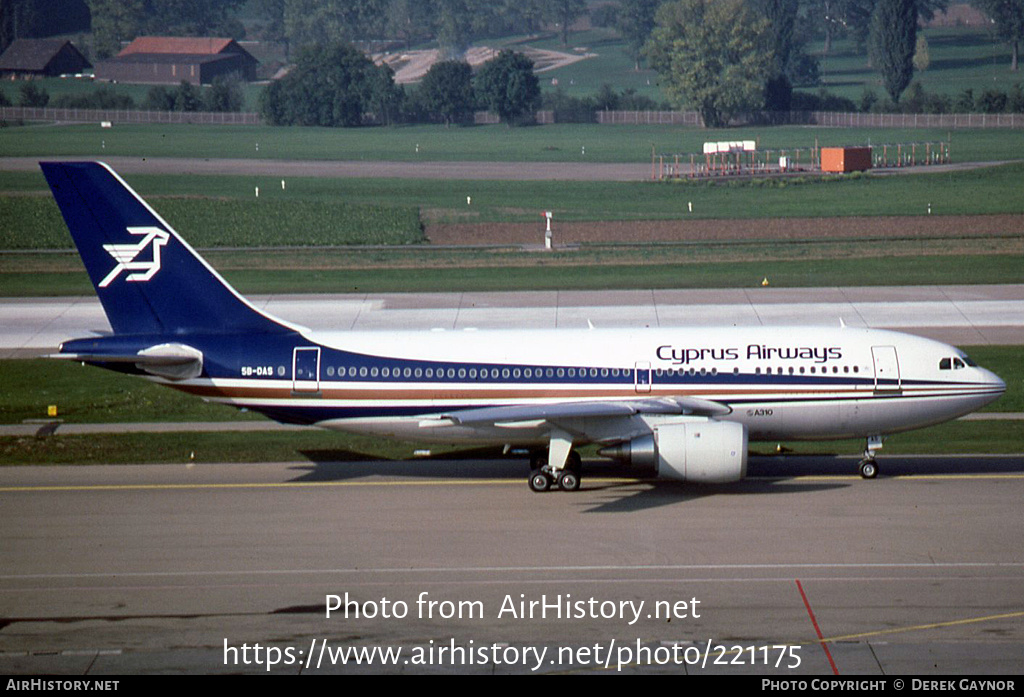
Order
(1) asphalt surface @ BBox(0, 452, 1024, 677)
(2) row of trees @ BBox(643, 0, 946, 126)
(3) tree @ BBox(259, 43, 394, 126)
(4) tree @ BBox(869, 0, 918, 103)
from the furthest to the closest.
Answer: (4) tree @ BBox(869, 0, 918, 103) < (3) tree @ BBox(259, 43, 394, 126) < (2) row of trees @ BBox(643, 0, 946, 126) < (1) asphalt surface @ BBox(0, 452, 1024, 677)

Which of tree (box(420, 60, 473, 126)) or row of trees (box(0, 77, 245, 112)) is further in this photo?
row of trees (box(0, 77, 245, 112))

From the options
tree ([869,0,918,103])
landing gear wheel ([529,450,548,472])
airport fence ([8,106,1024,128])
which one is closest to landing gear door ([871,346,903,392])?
landing gear wheel ([529,450,548,472])

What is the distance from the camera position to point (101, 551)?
90.3 feet

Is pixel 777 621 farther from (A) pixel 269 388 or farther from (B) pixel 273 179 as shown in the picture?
(B) pixel 273 179

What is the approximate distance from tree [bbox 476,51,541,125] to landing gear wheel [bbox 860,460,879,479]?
147m

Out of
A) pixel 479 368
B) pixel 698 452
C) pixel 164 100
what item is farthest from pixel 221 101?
pixel 698 452

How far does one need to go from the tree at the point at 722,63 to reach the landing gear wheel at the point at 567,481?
139 metres

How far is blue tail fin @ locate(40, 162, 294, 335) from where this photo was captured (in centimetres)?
3150

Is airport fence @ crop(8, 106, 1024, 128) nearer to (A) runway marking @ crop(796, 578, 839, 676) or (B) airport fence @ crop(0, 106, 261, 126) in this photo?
(B) airport fence @ crop(0, 106, 261, 126)

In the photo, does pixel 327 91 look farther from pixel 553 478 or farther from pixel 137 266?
pixel 553 478

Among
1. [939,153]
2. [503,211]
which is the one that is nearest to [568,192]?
[503,211]

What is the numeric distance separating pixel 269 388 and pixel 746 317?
80.7ft

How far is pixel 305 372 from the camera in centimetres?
3191

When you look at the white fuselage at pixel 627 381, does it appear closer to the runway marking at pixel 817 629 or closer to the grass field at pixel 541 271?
the runway marking at pixel 817 629
